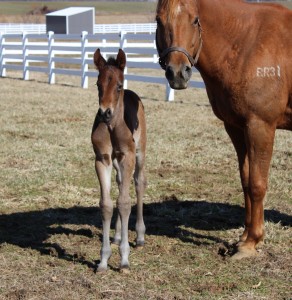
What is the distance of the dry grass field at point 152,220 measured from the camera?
420 centimetres

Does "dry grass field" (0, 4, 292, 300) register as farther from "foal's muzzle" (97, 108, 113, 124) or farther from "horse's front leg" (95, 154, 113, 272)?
"foal's muzzle" (97, 108, 113, 124)

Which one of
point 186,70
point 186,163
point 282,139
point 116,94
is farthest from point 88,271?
point 282,139

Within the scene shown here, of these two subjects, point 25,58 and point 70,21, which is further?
point 70,21

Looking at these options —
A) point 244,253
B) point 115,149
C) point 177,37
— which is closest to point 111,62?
point 177,37

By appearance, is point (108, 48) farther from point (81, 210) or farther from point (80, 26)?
point (80, 26)

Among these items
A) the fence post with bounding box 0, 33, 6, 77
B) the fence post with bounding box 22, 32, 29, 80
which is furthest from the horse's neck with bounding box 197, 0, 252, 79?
the fence post with bounding box 0, 33, 6, 77

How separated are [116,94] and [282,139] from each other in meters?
5.84

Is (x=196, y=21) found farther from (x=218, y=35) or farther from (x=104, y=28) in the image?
(x=104, y=28)

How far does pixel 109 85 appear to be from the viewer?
4.23 meters

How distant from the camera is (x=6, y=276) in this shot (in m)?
4.34

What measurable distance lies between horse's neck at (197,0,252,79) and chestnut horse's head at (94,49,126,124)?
0.71 metres

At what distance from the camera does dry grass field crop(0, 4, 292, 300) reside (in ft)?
13.8

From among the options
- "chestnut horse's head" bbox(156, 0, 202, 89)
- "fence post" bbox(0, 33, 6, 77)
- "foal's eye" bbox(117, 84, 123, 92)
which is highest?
"chestnut horse's head" bbox(156, 0, 202, 89)

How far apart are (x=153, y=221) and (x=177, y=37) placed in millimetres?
2182
